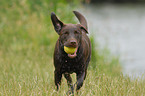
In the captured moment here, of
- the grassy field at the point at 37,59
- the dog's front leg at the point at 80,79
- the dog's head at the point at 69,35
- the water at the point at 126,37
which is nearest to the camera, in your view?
the dog's head at the point at 69,35

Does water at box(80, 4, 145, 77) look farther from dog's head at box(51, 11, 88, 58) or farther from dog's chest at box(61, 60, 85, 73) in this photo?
dog's head at box(51, 11, 88, 58)

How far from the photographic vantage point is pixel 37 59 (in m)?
7.75

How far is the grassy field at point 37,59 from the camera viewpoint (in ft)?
13.9

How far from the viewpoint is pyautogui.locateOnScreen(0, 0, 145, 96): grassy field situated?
4.22 metres

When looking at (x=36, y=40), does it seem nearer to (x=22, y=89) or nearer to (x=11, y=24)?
(x=11, y=24)

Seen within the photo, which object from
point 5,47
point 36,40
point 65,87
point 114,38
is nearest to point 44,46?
point 36,40

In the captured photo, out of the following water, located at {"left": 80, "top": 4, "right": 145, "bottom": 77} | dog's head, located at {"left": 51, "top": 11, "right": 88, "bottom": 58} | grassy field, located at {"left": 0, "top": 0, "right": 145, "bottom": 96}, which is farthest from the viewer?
water, located at {"left": 80, "top": 4, "right": 145, "bottom": 77}

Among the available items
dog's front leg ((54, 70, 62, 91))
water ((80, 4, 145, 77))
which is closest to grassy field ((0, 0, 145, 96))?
dog's front leg ((54, 70, 62, 91))

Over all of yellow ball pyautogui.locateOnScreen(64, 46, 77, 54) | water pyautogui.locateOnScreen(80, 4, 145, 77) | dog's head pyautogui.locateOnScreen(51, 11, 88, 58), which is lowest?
water pyautogui.locateOnScreen(80, 4, 145, 77)

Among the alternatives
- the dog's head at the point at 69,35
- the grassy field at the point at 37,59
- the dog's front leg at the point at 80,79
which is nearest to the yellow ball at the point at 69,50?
the dog's head at the point at 69,35

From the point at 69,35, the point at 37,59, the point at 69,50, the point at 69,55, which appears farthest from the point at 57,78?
the point at 37,59

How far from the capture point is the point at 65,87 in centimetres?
458

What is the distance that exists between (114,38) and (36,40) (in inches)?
210

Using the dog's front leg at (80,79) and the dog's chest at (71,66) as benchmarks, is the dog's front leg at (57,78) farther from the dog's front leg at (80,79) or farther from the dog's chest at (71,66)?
the dog's front leg at (80,79)
